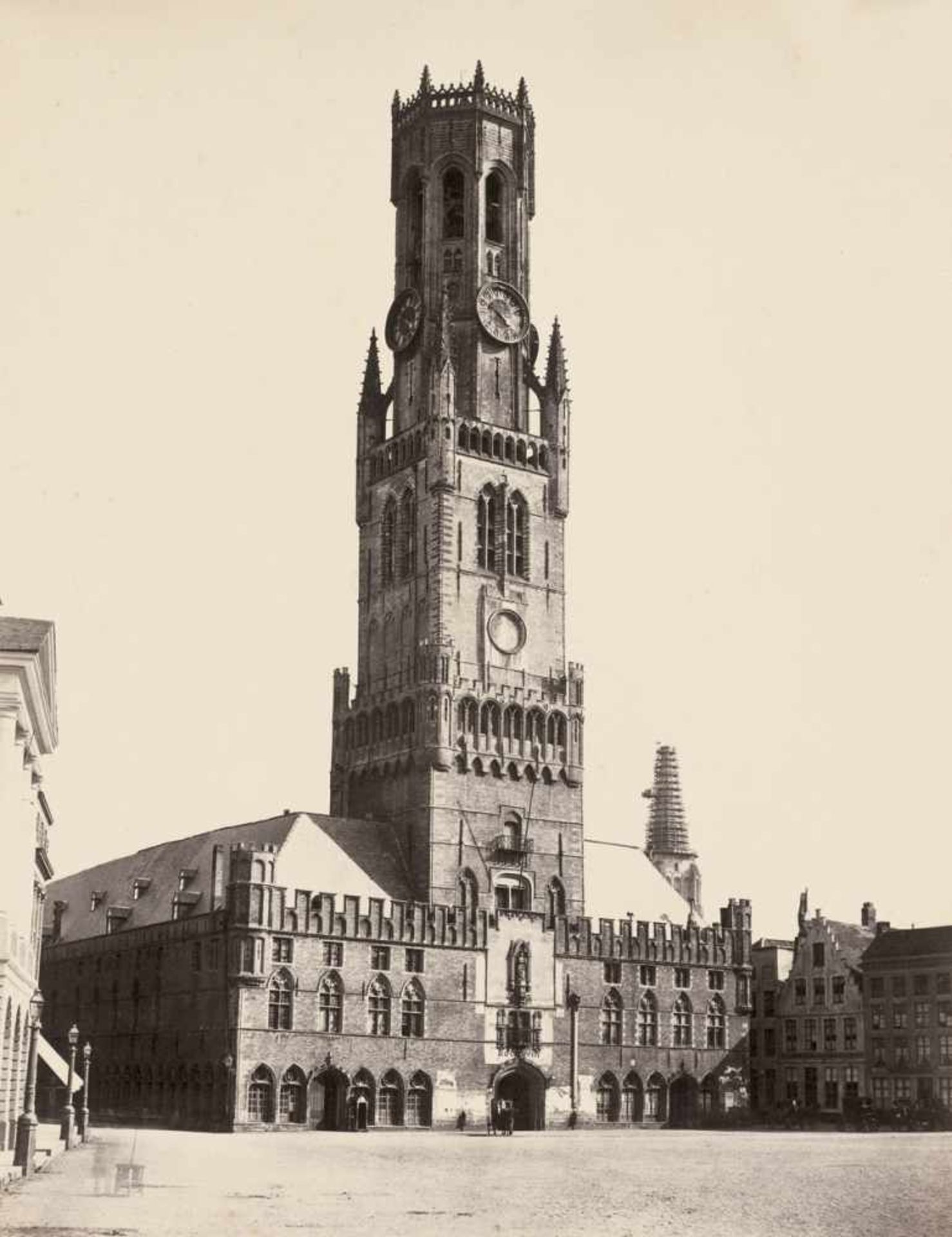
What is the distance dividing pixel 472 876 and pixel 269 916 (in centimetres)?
1247

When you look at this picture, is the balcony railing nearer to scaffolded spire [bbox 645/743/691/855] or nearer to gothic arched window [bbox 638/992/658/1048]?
gothic arched window [bbox 638/992/658/1048]

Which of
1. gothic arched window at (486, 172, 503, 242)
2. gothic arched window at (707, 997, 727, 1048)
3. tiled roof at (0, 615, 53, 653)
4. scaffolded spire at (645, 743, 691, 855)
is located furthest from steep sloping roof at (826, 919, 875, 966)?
tiled roof at (0, 615, 53, 653)

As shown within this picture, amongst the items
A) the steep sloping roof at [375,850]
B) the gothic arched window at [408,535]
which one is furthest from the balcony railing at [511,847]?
the gothic arched window at [408,535]

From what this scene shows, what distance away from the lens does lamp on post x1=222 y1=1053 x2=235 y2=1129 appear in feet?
250

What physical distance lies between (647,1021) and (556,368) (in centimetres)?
3638

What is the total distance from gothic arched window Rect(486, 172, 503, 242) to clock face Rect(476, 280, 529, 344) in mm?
3728

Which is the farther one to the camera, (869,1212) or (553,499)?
(553,499)

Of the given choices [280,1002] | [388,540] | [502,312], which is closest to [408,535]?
[388,540]

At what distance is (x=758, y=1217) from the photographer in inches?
1270

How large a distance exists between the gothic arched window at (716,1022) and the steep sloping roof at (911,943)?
38.4ft

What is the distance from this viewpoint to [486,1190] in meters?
38.4

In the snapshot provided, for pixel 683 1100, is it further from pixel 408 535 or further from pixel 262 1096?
pixel 408 535

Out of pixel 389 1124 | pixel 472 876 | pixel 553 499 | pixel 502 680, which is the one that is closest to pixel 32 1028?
pixel 389 1124

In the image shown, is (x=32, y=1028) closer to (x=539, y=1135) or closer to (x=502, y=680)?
(x=539, y=1135)
